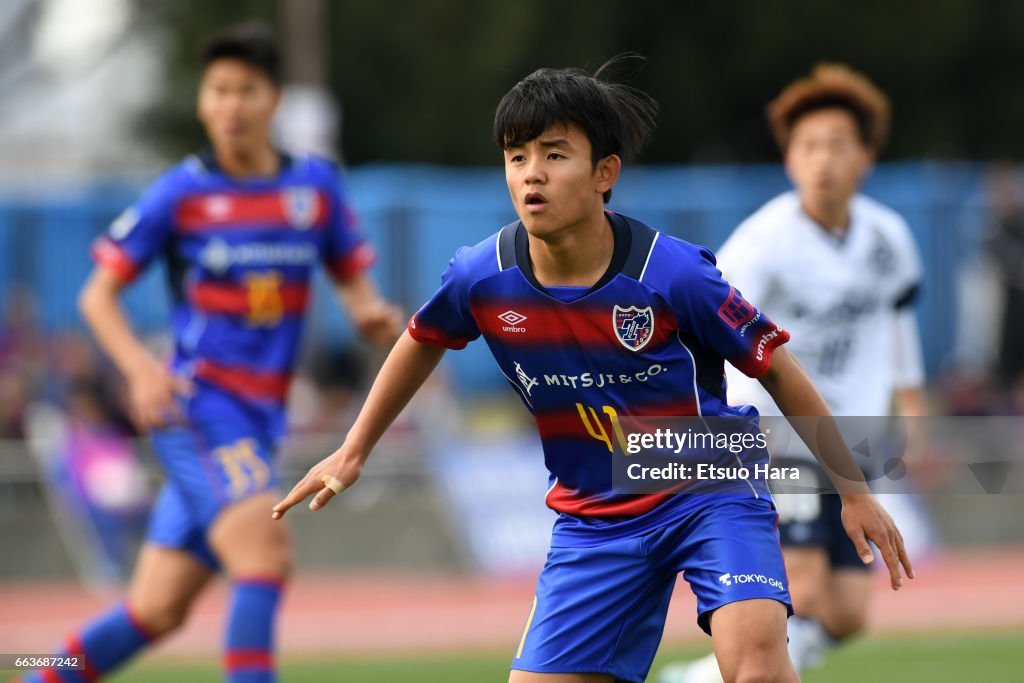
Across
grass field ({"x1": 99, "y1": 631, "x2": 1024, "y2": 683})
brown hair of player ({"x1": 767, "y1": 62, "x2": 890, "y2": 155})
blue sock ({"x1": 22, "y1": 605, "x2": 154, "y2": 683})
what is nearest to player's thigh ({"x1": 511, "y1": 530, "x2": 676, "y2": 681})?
blue sock ({"x1": 22, "y1": 605, "x2": 154, "y2": 683})

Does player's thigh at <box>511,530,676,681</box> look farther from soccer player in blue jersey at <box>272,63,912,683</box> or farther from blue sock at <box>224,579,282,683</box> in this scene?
blue sock at <box>224,579,282,683</box>

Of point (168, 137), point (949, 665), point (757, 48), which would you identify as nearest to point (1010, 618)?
point (949, 665)

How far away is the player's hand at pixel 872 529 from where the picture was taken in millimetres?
4457

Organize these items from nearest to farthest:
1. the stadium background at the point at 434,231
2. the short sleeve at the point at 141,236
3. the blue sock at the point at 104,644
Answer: the blue sock at the point at 104,644
the short sleeve at the point at 141,236
the stadium background at the point at 434,231

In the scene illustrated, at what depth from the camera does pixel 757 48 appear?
23.2 meters

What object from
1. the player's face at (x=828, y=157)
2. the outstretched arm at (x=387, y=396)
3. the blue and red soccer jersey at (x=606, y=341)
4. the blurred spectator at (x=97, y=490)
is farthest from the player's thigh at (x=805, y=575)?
the blurred spectator at (x=97, y=490)

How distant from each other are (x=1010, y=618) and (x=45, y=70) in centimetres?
2027

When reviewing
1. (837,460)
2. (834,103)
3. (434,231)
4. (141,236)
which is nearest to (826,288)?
(834,103)

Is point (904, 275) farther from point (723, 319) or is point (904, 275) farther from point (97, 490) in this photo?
point (97, 490)

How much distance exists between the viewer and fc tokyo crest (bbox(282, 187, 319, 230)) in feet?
21.8

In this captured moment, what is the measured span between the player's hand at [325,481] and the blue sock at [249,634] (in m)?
1.37

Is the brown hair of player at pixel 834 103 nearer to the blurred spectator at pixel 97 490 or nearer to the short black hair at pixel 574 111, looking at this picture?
the short black hair at pixel 574 111

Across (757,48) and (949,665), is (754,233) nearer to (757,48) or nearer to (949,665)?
(949,665)

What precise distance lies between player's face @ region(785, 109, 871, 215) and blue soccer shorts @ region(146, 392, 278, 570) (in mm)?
2324
